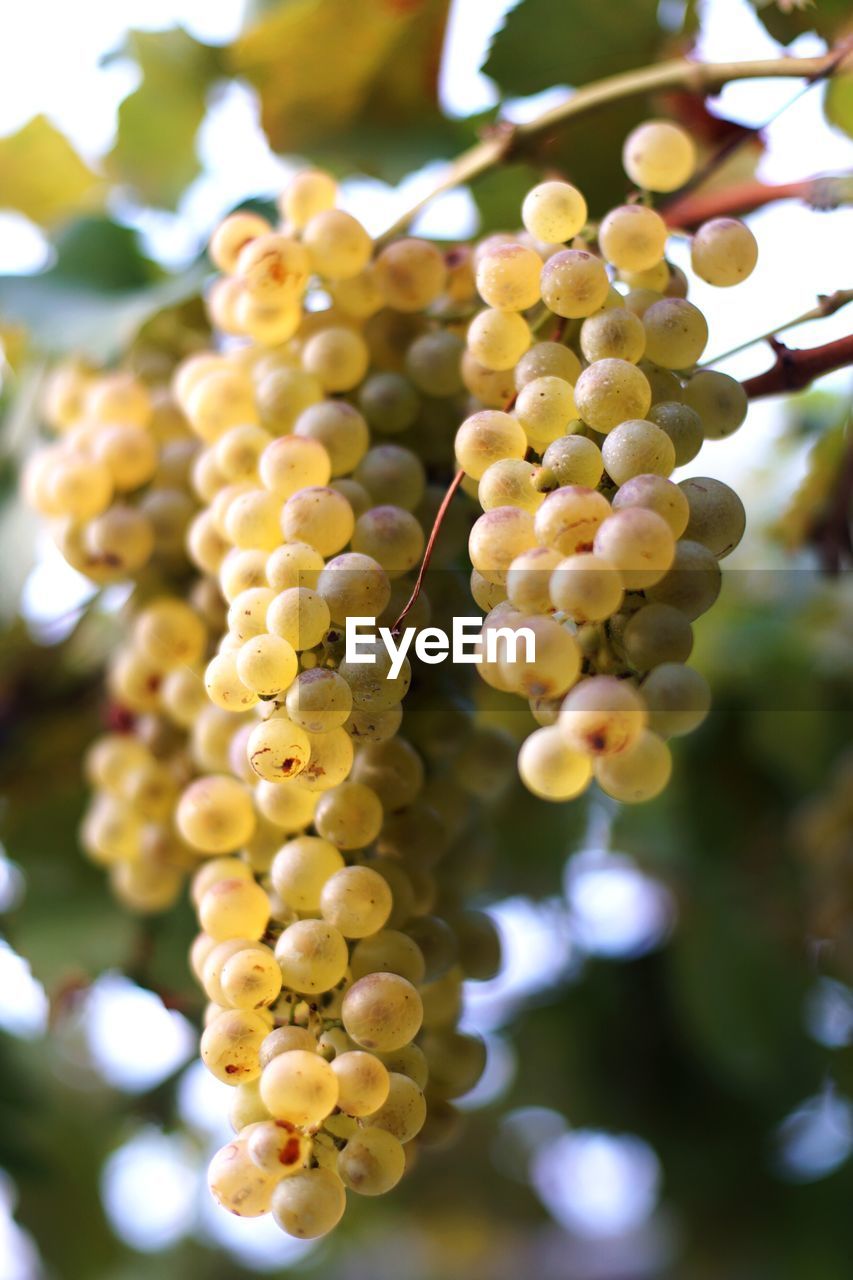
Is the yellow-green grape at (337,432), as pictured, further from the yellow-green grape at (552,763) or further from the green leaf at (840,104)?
the green leaf at (840,104)

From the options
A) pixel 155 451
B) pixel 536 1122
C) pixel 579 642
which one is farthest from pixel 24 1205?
pixel 579 642

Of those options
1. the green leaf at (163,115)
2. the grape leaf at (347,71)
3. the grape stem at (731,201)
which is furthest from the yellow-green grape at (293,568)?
the green leaf at (163,115)

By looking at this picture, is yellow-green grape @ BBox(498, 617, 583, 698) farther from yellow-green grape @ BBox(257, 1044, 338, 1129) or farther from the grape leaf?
the grape leaf

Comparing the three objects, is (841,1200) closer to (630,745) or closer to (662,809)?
(662,809)

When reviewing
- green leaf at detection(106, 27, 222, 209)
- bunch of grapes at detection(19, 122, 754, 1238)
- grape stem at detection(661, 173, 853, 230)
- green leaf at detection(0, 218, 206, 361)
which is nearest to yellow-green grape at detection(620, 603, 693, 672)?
bunch of grapes at detection(19, 122, 754, 1238)

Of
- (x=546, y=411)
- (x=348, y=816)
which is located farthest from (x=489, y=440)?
(x=348, y=816)
